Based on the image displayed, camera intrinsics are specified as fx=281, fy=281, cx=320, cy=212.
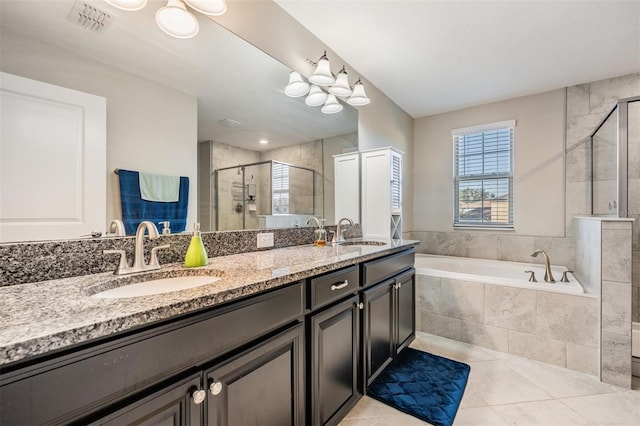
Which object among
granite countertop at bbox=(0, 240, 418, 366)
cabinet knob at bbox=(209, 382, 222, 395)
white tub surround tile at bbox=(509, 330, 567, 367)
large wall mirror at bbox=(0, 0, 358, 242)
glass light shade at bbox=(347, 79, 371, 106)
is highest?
glass light shade at bbox=(347, 79, 371, 106)

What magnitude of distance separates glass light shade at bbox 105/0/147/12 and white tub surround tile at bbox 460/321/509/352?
3124mm

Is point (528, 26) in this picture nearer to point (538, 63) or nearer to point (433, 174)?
point (538, 63)

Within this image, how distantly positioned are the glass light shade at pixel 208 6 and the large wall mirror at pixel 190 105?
11 cm

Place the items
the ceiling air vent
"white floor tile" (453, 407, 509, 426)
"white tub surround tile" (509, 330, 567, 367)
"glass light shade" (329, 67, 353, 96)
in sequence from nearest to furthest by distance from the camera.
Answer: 1. the ceiling air vent
2. "white floor tile" (453, 407, 509, 426)
3. "white tub surround tile" (509, 330, 567, 367)
4. "glass light shade" (329, 67, 353, 96)

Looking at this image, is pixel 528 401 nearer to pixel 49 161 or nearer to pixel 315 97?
pixel 315 97

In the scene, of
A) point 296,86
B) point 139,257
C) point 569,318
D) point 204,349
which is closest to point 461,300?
point 569,318

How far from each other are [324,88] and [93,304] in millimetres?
2159

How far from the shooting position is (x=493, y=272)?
322 centimetres

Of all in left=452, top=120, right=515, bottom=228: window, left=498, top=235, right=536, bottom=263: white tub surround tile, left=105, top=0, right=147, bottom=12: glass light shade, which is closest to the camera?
left=105, top=0, right=147, bottom=12: glass light shade

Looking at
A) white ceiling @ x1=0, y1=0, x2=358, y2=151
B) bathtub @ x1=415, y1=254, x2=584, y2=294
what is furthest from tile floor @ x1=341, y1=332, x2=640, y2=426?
white ceiling @ x1=0, y1=0, x2=358, y2=151

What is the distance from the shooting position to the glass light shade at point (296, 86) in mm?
2018

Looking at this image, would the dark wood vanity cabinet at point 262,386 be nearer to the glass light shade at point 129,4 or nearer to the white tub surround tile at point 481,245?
the glass light shade at point 129,4

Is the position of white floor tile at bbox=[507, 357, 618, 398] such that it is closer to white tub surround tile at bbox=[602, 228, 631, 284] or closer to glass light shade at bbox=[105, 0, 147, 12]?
white tub surround tile at bbox=[602, 228, 631, 284]

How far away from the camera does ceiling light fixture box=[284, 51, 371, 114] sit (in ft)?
6.74
